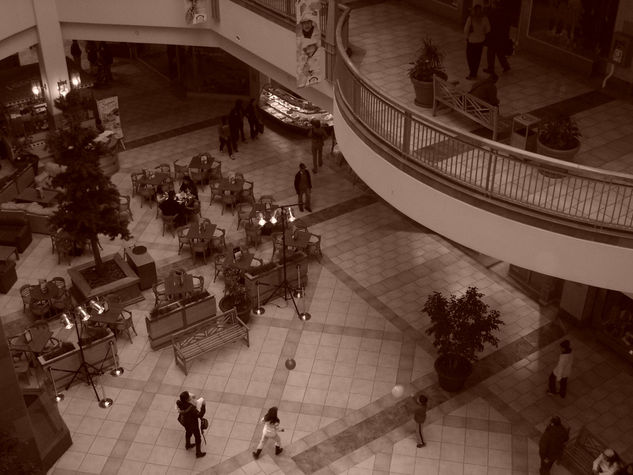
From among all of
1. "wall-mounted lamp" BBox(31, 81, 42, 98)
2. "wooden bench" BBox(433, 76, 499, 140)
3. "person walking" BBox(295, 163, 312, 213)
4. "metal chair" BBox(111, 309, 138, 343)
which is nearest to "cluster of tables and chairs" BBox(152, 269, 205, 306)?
"metal chair" BBox(111, 309, 138, 343)

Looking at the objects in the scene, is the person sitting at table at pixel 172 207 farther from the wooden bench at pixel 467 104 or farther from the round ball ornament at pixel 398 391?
the wooden bench at pixel 467 104

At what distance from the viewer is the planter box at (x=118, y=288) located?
60.0 feet

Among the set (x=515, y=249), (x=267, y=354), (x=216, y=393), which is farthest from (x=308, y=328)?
(x=515, y=249)

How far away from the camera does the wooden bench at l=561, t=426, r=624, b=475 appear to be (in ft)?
45.6

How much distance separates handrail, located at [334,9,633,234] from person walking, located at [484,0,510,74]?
387cm

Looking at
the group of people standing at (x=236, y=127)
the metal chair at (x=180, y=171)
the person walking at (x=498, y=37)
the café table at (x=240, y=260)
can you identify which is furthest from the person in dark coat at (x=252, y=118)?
the person walking at (x=498, y=37)

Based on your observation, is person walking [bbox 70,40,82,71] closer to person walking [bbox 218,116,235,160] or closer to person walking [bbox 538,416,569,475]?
person walking [bbox 218,116,235,160]

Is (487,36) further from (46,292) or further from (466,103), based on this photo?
(46,292)

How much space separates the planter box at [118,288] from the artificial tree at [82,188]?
3.85 ft

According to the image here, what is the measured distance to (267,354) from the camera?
55.8ft

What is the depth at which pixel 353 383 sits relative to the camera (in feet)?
53.3

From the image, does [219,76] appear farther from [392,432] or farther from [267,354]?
[392,432]

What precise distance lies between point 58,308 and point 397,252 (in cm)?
808

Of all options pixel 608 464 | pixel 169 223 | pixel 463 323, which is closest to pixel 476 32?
pixel 463 323
